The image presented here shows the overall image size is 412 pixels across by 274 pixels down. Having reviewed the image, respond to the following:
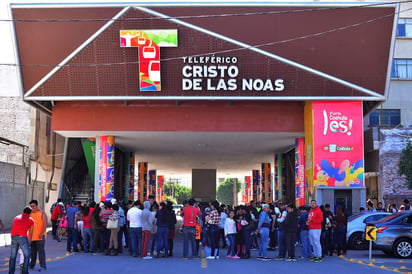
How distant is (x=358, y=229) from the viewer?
770 inches

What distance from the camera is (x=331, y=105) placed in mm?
25281

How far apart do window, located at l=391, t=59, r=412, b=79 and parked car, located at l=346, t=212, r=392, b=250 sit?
74.9 feet

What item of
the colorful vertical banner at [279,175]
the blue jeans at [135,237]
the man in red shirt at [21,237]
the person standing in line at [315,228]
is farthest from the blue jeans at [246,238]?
the colorful vertical banner at [279,175]

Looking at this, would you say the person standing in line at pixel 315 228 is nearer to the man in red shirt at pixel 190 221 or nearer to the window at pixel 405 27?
the man in red shirt at pixel 190 221

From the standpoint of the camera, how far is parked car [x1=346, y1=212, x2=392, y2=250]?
19516mm

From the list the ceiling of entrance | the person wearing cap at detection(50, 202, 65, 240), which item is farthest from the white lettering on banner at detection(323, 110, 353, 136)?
the person wearing cap at detection(50, 202, 65, 240)

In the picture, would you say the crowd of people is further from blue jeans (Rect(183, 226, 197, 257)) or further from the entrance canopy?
the entrance canopy

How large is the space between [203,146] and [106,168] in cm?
698

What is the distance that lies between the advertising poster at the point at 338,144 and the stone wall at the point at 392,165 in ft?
20.9

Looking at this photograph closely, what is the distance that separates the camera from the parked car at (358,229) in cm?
1952

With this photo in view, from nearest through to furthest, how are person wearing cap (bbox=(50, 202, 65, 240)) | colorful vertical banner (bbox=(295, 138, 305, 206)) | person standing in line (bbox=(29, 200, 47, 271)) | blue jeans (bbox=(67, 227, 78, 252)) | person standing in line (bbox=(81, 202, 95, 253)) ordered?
person standing in line (bbox=(29, 200, 47, 271)) → person standing in line (bbox=(81, 202, 95, 253)) → blue jeans (bbox=(67, 227, 78, 252)) → person wearing cap (bbox=(50, 202, 65, 240)) → colorful vertical banner (bbox=(295, 138, 305, 206))

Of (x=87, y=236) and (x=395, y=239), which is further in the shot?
(x=87, y=236)

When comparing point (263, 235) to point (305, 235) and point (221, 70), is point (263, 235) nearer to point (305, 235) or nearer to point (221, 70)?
point (305, 235)

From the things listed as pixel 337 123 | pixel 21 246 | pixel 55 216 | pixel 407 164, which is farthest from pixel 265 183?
pixel 21 246
